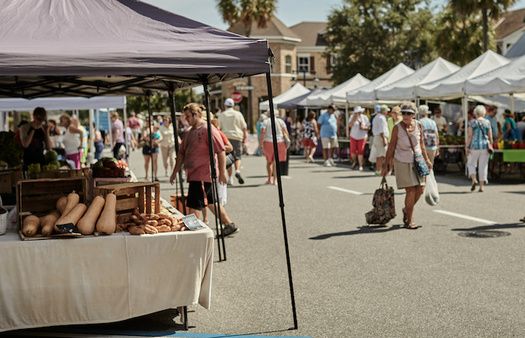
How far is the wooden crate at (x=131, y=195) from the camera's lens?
20.2 ft

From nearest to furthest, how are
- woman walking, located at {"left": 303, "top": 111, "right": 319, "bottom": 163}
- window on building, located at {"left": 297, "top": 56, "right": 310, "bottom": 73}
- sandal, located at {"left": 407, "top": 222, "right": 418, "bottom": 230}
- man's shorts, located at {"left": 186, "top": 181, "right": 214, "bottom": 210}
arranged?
man's shorts, located at {"left": 186, "top": 181, "right": 214, "bottom": 210}, sandal, located at {"left": 407, "top": 222, "right": 418, "bottom": 230}, woman walking, located at {"left": 303, "top": 111, "right": 319, "bottom": 163}, window on building, located at {"left": 297, "top": 56, "right": 310, "bottom": 73}

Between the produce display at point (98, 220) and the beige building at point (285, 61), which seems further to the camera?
the beige building at point (285, 61)

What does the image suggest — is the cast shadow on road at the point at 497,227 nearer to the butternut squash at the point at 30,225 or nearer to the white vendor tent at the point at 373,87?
the butternut squash at the point at 30,225

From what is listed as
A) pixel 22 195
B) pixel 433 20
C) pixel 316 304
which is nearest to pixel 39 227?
pixel 22 195

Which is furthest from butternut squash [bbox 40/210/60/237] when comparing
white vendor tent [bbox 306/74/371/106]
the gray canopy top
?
white vendor tent [bbox 306/74/371/106]

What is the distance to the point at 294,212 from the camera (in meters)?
13.1

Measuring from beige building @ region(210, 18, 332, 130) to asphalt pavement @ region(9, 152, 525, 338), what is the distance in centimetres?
4919

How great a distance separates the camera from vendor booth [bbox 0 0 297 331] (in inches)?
213

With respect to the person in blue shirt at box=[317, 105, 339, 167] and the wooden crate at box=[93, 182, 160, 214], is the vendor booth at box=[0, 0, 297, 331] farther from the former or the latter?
the person in blue shirt at box=[317, 105, 339, 167]

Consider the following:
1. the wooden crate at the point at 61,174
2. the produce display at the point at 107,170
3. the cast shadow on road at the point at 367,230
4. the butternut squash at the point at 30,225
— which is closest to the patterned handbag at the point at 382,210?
the cast shadow on road at the point at 367,230

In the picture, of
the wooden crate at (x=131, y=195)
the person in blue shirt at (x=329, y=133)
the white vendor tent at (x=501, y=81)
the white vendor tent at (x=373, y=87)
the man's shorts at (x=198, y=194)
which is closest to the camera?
the wooden crate at (x=131, y=195)

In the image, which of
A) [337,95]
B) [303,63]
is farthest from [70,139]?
[303,63]

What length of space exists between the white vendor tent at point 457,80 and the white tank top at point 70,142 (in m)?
10.1

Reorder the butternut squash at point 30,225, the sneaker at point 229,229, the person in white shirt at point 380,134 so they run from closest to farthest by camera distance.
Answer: the butternut squash at point 30,225
the sneaker at point 229,229
the person in white shirt at point 380,134
